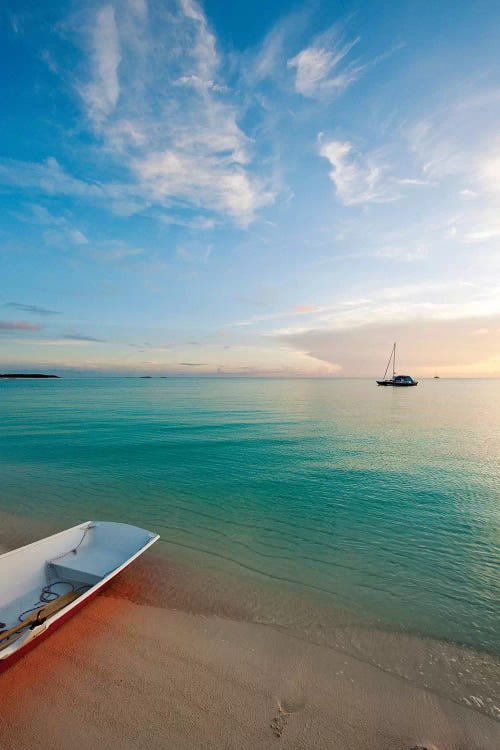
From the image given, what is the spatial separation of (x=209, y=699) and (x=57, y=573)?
4849mm

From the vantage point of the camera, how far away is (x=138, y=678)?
20.6 ft

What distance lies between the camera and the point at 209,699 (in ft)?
19.3

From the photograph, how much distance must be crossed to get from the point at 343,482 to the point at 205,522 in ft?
31.9

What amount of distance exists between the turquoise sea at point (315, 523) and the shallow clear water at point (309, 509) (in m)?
0.07

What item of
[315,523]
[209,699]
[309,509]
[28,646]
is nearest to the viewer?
[209,699]

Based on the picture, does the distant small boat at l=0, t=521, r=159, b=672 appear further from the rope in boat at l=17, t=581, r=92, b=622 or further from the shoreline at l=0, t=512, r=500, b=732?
the shoreline at l=0, t=512, r=500, b=732

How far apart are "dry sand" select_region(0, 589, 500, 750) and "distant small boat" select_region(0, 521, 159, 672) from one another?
2.18 feet

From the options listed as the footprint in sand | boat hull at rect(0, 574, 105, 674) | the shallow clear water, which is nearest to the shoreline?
the shallow clear water

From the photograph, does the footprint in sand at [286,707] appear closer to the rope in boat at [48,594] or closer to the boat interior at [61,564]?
the boat interior at [61,564]

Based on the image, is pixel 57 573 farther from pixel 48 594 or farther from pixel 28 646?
pixel 28 646

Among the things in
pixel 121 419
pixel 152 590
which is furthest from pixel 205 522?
pixel 121 419

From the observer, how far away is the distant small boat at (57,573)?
6.53 metres

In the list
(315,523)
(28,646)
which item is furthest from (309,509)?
(28,646)

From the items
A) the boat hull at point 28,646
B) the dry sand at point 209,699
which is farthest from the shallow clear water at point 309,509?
the boat hull at point 28,646
